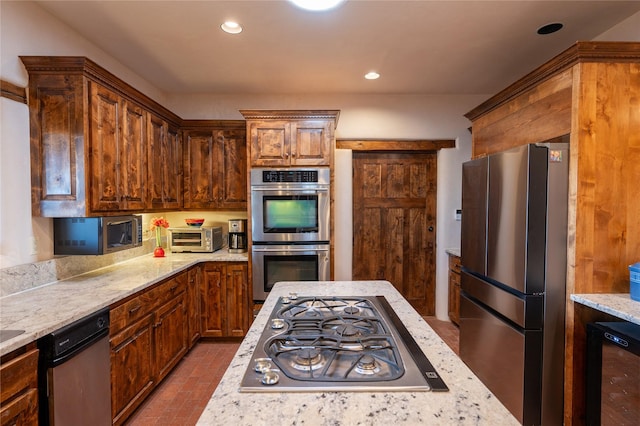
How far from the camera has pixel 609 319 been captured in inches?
71.5

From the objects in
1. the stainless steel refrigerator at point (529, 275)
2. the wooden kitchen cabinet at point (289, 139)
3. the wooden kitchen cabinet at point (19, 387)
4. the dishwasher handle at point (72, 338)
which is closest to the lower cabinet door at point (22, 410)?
the wooden kitchen cabinet at point (19, 387)

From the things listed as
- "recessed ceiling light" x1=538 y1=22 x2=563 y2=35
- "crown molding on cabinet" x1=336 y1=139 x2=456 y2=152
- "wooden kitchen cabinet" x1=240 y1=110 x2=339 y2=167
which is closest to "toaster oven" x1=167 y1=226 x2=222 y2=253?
"wooden kitchen cabinet" x1=240 y1=110 x2=339 y2=167

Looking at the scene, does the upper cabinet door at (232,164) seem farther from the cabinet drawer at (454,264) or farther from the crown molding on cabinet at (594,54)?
the crown molding on cabinet at (594,54)

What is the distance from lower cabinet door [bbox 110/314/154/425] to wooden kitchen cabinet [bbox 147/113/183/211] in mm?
1184

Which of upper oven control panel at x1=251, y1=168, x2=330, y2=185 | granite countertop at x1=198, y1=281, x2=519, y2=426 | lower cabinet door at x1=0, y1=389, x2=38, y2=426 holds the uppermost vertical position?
upper oven control panel at x1=251, y1=168, x2=330, y2=185

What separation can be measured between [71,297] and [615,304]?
3.10 m

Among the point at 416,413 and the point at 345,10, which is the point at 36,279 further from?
the point at 345,10

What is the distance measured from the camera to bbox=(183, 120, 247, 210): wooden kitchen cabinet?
348 cm

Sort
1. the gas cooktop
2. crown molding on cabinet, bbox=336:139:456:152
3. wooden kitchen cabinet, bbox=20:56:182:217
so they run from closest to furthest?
1. the gas cooktop
2. wooden kitchen cabinet, bbox=20:56:182:217
3. crown molding on cabinet, bbox=336:139:456:152

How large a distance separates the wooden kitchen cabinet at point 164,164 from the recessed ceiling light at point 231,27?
3.63 ft

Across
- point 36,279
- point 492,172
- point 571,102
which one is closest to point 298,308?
point 492,172

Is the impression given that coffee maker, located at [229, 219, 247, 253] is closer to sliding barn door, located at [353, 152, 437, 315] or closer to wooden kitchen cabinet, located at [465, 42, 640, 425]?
sliding barn door, located at [353, 152, 437, 315]

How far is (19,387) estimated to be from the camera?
4.26ft

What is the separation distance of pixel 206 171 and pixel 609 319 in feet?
12.0
